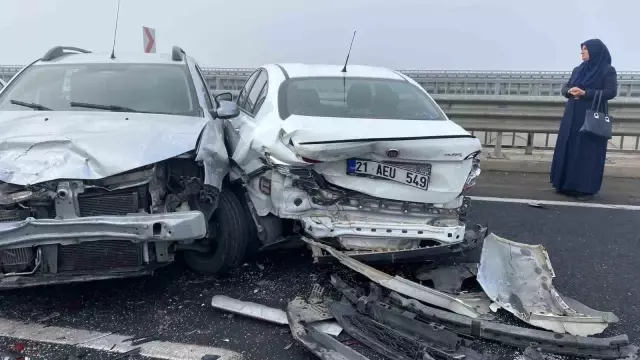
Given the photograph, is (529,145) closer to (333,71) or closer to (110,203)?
(333,71)

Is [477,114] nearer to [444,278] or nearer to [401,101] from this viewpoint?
[401,101]

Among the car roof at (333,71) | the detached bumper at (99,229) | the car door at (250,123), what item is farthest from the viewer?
the car roof at (333,71)

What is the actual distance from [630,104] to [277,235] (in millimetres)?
5662

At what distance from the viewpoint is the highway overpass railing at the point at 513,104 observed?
287 inches

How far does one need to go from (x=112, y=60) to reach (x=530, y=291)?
4.13m

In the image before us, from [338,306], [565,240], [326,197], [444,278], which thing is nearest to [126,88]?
[326,197]

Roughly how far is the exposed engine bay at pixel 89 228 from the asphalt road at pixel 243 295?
1.13 feet

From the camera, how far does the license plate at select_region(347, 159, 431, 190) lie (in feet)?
11.8

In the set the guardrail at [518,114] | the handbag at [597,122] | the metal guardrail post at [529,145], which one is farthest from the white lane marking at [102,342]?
the metal guardrail post at [529,145]

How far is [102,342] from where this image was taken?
10.2 feet

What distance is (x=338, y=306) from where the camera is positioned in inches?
133

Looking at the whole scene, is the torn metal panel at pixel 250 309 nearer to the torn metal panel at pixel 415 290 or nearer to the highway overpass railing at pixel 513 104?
the torn metal panel at pixel 415 290

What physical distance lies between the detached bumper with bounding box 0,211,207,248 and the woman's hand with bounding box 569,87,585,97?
16.6 feet

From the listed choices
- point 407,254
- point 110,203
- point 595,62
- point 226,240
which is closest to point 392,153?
point 407,254
